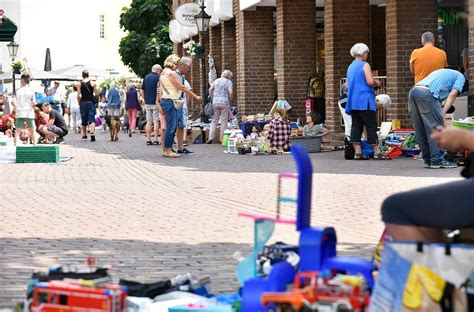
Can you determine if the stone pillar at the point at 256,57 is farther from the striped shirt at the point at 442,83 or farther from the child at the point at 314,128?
the striped shirt at the point at 442,83

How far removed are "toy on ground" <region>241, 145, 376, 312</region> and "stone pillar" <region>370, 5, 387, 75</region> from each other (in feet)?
80.9

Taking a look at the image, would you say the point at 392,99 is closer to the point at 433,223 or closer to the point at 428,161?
the point at 428,161

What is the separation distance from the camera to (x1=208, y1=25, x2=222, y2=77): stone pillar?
40812mm

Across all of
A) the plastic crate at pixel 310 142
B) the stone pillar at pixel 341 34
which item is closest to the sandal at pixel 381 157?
the plastic crate at pixel 310 142

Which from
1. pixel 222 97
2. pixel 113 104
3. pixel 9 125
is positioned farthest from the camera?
pixel 113 104

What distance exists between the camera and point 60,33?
297 feet

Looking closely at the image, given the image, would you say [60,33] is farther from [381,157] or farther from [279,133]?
[381,157]

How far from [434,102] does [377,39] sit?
14.4 meters

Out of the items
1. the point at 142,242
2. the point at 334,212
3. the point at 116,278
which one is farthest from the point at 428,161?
the point at 116,278

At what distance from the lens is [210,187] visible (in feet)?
52.7

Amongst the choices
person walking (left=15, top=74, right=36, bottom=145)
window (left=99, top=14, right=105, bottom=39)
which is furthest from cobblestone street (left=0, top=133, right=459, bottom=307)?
window (left=99, top=14, right=105, bottom=39)

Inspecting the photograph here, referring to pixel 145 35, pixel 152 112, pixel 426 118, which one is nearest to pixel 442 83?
pixel 426 118

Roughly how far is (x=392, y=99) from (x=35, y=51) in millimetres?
68798

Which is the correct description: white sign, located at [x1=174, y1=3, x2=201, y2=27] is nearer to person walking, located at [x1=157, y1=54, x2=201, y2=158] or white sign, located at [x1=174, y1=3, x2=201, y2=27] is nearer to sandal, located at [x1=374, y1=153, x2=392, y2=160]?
person walking, located at [x1=157, y1=54, x2=201, y2=158]
